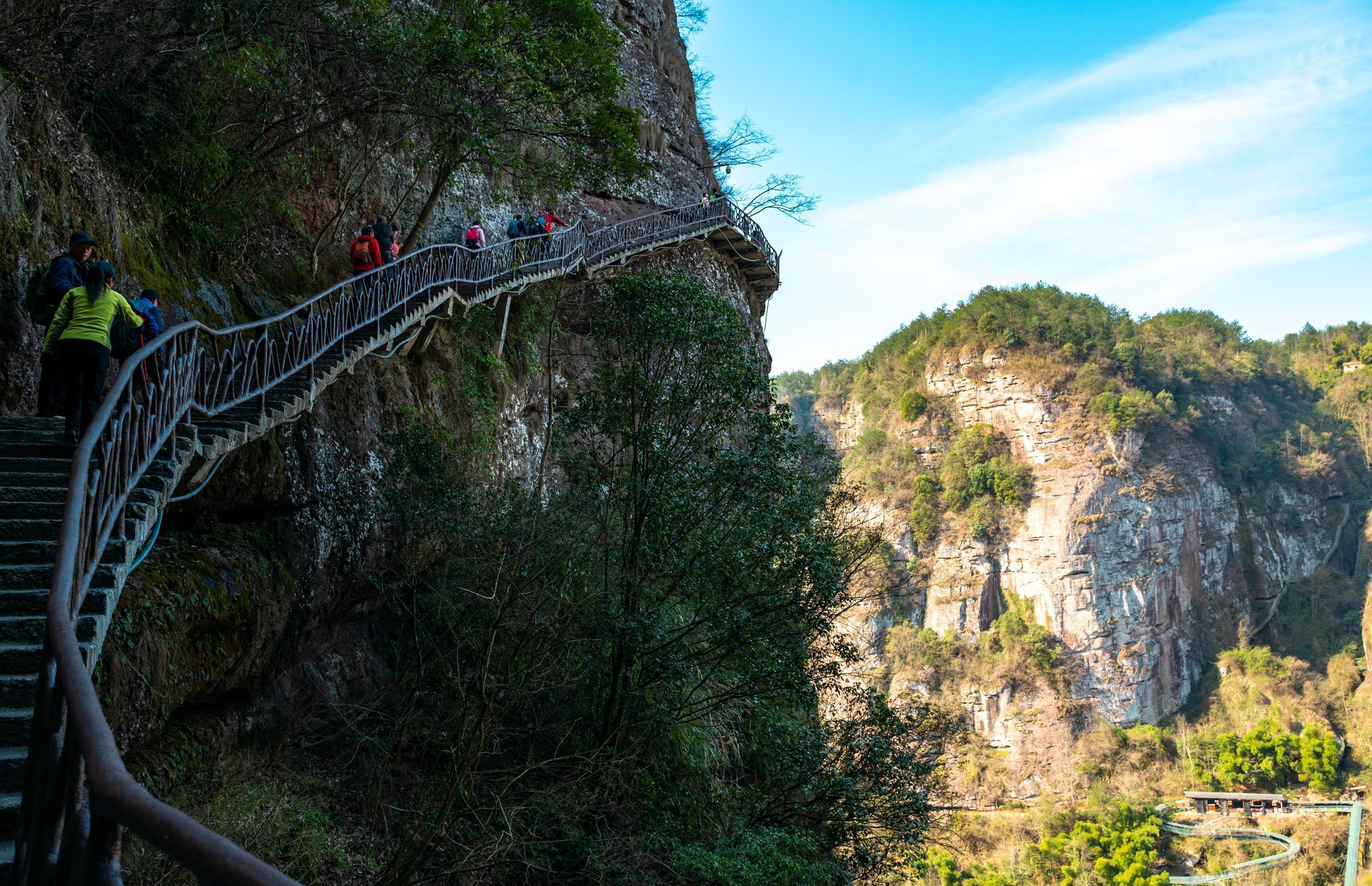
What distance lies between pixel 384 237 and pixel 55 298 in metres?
5.69

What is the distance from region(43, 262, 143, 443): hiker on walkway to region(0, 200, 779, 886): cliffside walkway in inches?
9.0

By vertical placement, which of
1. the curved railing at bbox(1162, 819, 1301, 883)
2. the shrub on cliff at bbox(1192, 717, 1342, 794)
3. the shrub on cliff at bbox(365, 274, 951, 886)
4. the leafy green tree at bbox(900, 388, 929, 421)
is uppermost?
the leafy green tree at bbox(900, 388, 929, 421)

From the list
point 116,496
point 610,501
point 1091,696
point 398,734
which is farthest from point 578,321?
point 1091,696

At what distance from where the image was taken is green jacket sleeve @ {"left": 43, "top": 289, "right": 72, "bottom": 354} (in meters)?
5.04

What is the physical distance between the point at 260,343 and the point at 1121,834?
158 feet

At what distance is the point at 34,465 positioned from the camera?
4.52 meters

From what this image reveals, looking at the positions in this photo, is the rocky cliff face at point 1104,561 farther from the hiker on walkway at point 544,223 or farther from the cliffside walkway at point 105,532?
the cliffside walkway at point 105,532

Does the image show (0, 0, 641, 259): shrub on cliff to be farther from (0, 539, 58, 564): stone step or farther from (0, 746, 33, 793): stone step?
(0, 746, 33, 793): stone step

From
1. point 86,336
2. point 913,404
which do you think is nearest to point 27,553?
point 86,336

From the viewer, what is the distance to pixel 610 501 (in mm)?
10516

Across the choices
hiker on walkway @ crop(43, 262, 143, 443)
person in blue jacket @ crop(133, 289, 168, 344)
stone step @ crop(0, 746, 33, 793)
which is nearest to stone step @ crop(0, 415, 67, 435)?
hiker on walkway @ crop(43, 262, 143, 443)

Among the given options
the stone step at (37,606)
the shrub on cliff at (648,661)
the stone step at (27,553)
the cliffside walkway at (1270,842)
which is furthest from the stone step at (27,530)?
the cliffside walkway at (1270,842)

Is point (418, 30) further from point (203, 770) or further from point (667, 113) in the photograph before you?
point (667, 113)

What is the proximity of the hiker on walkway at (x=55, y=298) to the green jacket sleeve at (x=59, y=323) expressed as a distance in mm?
82
